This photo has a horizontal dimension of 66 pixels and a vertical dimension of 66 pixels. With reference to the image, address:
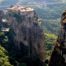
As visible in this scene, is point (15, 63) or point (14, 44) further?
point (14, 44)

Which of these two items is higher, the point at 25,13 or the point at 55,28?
the point at 25,13

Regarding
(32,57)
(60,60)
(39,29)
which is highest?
(60,60)

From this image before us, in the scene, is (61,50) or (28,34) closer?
(61,50)

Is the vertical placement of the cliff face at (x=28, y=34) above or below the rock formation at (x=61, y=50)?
below

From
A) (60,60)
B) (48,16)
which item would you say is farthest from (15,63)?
(48,16)

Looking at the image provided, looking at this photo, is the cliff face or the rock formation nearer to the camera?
the rock formation

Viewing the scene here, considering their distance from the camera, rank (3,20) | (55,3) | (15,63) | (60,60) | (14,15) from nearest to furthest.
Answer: (60,60) < (15,63) < (14,15) < (3,20) < (55,3)

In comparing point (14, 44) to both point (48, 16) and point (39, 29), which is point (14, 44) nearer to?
point (39, 29)

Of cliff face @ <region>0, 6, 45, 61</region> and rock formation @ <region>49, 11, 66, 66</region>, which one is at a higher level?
rock formation @ <region>49, 11, 66, 66</region>

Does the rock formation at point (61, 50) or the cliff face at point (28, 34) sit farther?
the cliff face at point (28, 34)

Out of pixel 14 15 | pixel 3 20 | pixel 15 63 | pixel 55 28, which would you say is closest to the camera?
pixel 15 63

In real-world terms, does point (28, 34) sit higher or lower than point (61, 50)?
lower
